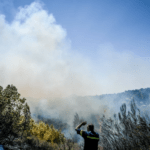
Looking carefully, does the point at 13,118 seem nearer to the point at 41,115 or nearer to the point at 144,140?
the point at 144,140

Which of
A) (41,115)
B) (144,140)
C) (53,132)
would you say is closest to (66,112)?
(41,115)

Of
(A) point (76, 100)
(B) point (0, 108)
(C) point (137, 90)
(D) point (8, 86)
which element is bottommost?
(B) point (0, 108)

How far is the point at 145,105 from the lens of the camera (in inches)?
2173

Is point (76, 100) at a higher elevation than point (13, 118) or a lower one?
higher

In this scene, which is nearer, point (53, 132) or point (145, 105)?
point (53, 132)

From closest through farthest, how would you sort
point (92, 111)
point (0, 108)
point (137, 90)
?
point (0, 108) < point (92, 111) < point (137, 90)

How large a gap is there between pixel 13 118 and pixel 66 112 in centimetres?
5243

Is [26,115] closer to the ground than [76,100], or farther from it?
closer to the ground

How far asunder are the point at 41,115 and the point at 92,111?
2786 cm

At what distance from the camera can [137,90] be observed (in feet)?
220

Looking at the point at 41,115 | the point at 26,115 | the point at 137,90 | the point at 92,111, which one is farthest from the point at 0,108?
the point at 137,90

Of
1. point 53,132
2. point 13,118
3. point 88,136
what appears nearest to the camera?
point 88,136

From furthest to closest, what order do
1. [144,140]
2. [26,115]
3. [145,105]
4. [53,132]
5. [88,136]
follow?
[145,105] → [53,132] → [26,115] → [144,140] → [88,136]

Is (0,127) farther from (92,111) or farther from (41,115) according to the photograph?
(92,111)
